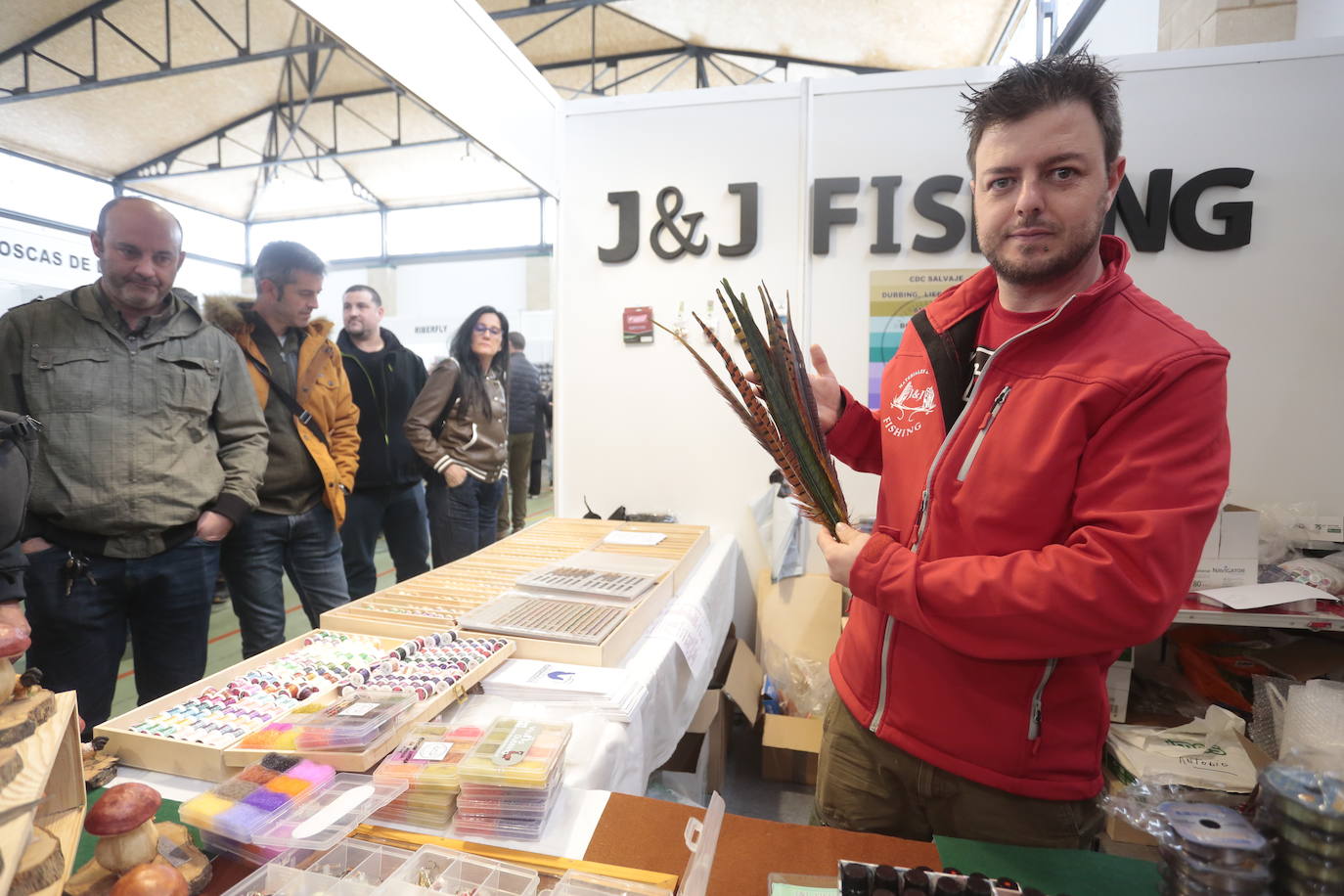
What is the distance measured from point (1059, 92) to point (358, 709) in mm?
1420

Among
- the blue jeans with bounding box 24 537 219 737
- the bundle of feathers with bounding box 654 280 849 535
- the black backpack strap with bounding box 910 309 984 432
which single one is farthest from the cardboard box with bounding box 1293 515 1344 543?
the blue jeans with bounding box 24 537 219 737

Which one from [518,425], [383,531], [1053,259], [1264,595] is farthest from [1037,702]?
[518,425]

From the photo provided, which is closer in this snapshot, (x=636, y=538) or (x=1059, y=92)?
(x=1059, y=92)

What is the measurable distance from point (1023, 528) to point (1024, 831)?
50 centimetres

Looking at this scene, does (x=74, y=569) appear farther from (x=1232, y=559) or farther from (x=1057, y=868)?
(x=1232, y=559)

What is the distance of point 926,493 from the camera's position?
3.60 feet

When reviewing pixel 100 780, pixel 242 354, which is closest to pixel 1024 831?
pixel 100 780

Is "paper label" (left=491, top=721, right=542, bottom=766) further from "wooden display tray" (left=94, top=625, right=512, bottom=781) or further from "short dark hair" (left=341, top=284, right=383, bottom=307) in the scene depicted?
"short dark hair" (left=341, top=284, right=383, bottom=307)

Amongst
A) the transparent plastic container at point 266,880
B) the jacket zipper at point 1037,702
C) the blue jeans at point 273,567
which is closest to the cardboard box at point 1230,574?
the jacket zipper at point 1037,702

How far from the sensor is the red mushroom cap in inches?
26.2

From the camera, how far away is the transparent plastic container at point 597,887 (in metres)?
0.77

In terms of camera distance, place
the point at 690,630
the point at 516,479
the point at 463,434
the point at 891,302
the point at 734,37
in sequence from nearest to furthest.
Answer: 1. the point at 690,630
2. the point at 891,302
3. the point at 463,434
4. the point at 516,479
5. the point at 734,37

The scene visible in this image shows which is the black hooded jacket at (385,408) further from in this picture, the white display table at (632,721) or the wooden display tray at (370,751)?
the wooden display tray at (370,751)

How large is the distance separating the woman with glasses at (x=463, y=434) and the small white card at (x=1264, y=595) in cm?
273
